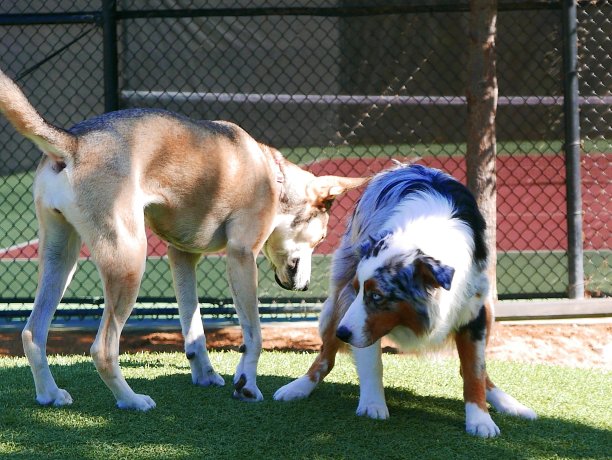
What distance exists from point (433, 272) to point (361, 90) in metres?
4.52

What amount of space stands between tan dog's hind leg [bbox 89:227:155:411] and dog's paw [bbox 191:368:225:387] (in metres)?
0.86

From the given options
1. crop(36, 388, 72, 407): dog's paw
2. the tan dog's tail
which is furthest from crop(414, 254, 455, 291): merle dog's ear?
crop(36, 388, 72, 407): dog's paw

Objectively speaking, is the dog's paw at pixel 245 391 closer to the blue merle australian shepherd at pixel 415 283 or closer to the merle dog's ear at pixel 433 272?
the blue merle australian shepherd at pixel 415 283

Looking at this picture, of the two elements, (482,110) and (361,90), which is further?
(361,90)

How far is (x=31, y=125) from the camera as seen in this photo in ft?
13.2

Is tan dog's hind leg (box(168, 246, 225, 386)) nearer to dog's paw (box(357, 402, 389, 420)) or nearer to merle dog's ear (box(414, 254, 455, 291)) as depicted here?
dog's paw (box(357, 402, 389, 420))

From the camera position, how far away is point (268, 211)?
16.3 ft

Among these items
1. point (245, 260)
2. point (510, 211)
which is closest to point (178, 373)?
point (245, 260)

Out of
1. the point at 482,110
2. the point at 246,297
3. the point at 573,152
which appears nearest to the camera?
the point at 246,297

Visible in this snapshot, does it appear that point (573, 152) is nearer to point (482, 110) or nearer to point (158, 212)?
point (482, 110)

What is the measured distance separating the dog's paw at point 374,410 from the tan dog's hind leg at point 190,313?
3.54 feet

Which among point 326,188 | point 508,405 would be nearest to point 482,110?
point 326,188

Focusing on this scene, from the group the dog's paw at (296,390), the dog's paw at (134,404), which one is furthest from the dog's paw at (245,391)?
the dog's paw at (134,404)

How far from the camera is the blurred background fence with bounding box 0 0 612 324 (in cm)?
749
